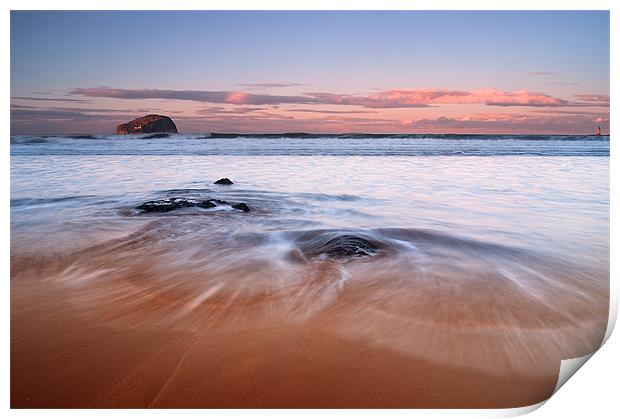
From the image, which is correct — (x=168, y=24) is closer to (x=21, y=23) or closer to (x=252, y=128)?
(x=21, y=23)

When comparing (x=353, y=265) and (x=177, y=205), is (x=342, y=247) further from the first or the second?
(x=177, y=205)

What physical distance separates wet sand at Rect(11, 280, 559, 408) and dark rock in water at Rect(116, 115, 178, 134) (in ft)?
26.8

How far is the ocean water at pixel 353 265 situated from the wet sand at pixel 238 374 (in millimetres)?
82

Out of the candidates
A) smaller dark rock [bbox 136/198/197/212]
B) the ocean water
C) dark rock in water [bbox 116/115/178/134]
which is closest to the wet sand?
the ocean water

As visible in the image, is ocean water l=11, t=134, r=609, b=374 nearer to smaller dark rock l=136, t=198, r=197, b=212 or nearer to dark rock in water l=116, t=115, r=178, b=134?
smaller dark rock l=136, t=198, r=197, b=212

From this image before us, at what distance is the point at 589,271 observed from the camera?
8.68 ft

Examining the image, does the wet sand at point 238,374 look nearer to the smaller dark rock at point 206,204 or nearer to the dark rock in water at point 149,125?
the smaller dark rock at point 206,204

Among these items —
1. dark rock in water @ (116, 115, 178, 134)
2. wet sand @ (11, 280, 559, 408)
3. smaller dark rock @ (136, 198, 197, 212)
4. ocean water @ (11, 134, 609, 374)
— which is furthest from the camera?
dark rock in water @ (116, 115, 178, 134)

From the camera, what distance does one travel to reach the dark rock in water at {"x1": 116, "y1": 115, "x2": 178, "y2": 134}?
9.50 meters

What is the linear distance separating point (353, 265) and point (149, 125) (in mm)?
8936

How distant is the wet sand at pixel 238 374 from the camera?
1.46 m

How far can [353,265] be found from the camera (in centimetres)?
253

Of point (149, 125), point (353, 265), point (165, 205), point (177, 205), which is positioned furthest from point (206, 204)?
point (149, 125)

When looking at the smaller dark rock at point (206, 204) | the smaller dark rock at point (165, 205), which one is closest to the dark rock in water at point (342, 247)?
the smaller dark rock at point (206, 204)
